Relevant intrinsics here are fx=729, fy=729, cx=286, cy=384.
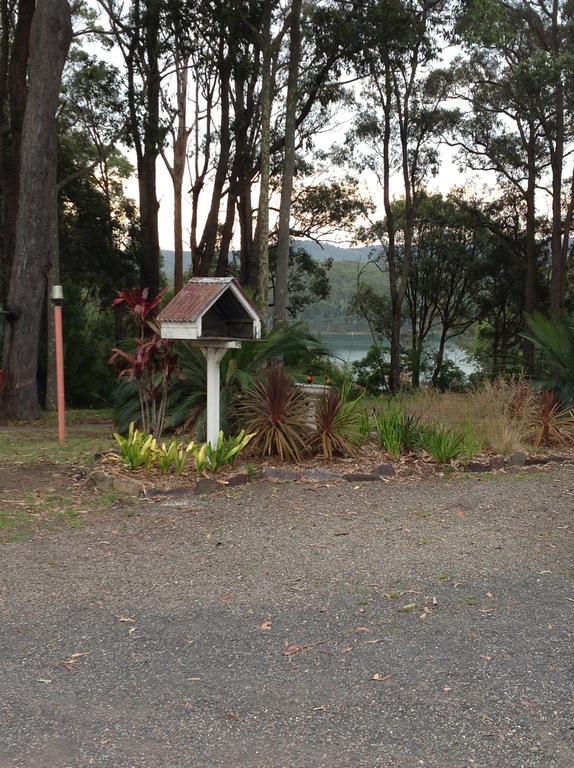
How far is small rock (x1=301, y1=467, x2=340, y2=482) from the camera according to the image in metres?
6.64

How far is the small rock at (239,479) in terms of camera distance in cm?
641

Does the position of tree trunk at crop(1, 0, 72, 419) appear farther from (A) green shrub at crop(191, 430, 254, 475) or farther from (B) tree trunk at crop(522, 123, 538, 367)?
(B) tree trunk at crop(522, 123, 538, 367)

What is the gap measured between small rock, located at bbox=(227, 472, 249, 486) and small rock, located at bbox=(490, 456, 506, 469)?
8.52 feet

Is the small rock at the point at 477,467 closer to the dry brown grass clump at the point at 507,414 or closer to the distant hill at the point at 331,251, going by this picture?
the dry brown grass clump at the point at 507,414

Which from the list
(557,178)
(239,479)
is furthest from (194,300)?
(557,178)

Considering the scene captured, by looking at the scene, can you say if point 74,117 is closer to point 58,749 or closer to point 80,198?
point 80,198

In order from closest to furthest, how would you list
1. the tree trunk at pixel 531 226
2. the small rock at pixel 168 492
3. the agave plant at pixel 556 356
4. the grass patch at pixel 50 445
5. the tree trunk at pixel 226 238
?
the small rock at pixel 168 492 < the grass patch at pixel 50 445 < the agave plant at pixel 556 356 < the tree trunk at pixel 226 238 < the tree trunk at pixel 531 226

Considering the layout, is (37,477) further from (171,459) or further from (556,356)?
(556,356)

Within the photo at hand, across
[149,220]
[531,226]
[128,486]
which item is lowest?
[128,486]

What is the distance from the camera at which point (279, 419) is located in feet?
24.3

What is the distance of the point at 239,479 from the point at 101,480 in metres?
1.24

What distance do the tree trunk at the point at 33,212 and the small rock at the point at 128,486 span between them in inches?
291

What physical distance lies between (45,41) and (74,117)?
13775 mm

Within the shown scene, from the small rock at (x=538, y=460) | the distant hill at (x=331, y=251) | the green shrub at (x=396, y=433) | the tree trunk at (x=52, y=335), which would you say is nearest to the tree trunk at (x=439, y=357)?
the distant hill at (x=331, y=251)
